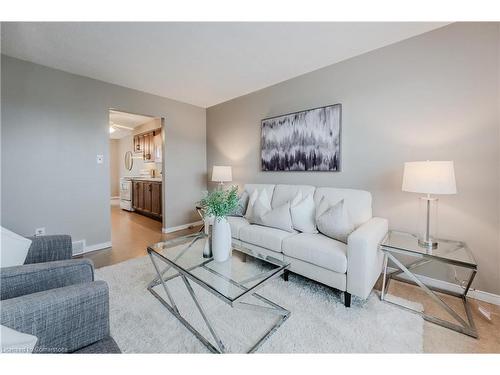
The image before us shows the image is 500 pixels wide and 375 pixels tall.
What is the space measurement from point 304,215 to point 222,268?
1083 mm

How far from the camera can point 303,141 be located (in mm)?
2824

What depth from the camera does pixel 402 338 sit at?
4.51 feet

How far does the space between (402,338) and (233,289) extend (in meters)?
1.14

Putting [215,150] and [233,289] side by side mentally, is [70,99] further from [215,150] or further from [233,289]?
[233,289]

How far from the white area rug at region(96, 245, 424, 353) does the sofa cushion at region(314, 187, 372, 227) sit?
695 mm

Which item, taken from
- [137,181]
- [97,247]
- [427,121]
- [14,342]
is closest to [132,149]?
[137,181]

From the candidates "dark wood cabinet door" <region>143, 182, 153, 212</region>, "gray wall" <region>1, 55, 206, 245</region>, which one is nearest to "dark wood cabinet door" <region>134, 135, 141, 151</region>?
"dark wood cabinet door" <region>143, 182, 153, 212</region>

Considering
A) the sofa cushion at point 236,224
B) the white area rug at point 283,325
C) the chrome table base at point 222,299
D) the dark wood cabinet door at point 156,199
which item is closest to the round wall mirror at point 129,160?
the dark wood cabinet door at point 156,199

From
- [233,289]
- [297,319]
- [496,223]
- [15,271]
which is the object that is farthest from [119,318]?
[496,223]

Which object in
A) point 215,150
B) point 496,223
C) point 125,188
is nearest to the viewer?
point 496,223

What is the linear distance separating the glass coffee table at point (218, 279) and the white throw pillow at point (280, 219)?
0.62m

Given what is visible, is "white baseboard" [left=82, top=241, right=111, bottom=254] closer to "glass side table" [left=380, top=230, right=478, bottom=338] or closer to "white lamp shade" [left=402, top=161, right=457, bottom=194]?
"glass side table" [left=380, top=230, right=478, bottom=338]

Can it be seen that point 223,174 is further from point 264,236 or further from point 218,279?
point 218,279

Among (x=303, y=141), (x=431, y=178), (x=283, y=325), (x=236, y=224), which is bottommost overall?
(x=283, y=325)
